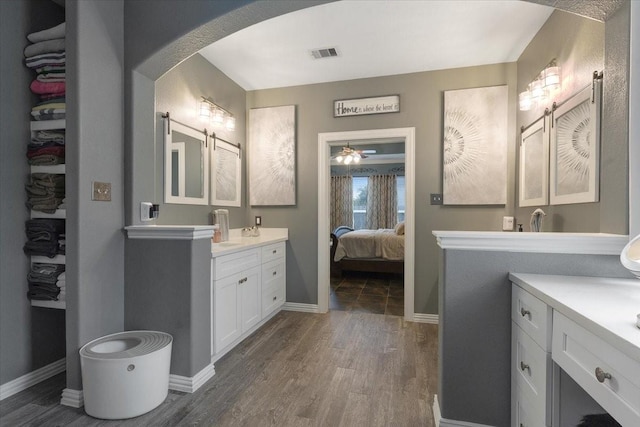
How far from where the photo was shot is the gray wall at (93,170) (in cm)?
172

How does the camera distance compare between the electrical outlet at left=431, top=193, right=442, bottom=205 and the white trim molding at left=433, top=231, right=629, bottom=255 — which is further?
the electrical outlet at left=431, top=193, right=442, bottom=205

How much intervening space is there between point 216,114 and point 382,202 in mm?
5987

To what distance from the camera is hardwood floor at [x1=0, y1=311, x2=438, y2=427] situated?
1663mm

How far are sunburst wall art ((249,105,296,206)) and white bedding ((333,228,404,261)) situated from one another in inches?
78.8

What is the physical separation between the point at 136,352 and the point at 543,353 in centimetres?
189

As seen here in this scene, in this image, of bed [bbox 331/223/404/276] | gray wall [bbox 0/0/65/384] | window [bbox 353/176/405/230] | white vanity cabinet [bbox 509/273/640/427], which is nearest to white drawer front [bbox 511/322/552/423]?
white vanity cabinet [bbox 509/273/640/427]

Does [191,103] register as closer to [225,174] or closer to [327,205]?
[225,174]

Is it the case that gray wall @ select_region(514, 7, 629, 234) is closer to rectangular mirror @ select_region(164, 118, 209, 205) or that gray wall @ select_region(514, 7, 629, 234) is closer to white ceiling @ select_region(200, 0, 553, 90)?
white ceiling @ select_region(200, 0, 553, 90)

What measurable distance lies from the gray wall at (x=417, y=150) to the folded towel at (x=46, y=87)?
208cm

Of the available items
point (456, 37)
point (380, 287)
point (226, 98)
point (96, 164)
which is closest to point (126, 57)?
A: point (96, 164)

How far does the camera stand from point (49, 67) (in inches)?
73.1

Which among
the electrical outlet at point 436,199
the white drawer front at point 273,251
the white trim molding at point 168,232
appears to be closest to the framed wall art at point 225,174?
the white drawer front at point 273,251

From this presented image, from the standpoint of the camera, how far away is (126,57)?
1996 millimetres

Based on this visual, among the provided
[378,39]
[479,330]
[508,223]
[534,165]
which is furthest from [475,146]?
[479,330]
